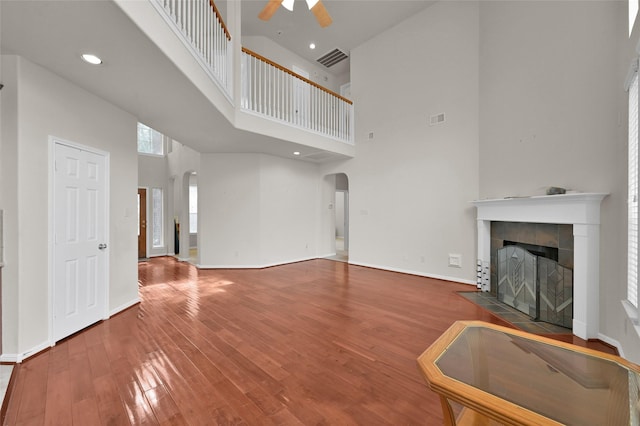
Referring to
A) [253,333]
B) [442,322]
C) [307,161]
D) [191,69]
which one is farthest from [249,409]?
[307,161]

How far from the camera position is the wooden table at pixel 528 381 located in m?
0.95

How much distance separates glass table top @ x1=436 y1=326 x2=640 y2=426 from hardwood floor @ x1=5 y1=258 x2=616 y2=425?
0.63 meters

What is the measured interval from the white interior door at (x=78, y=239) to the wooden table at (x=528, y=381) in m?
3.50

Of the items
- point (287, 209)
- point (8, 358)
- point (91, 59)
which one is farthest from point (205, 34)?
point (287, 209)

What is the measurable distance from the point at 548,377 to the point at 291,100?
17.8 feet

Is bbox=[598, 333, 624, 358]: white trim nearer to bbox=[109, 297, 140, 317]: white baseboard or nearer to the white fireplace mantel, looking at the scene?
the white fireplace mantel

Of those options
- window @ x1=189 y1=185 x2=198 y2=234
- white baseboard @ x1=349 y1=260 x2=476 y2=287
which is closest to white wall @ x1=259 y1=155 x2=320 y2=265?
white baseboard @ x1=349 y1=260 x2=476 y2=287

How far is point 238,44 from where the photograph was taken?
13.7ft

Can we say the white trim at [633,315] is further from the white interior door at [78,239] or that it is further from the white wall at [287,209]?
the white wall at [287,209]

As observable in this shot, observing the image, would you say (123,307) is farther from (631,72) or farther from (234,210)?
(631,72)

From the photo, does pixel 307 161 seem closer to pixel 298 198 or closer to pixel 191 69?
pixel 298 198

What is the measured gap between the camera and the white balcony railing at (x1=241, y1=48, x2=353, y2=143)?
4.58 metres

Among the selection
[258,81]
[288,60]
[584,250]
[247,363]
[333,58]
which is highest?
[333,58]

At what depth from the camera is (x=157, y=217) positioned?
786 cm
